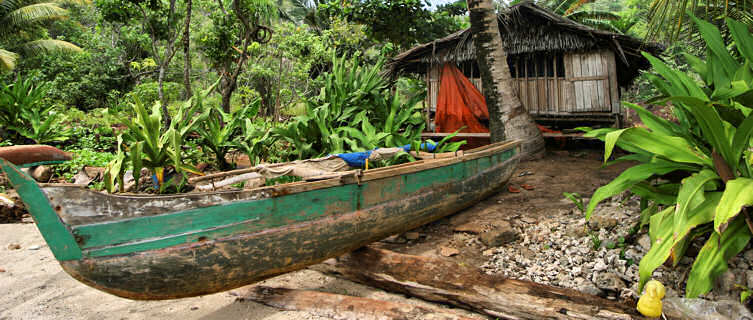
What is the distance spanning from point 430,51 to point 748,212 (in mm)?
7429

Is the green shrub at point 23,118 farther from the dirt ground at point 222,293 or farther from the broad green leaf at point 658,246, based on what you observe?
the broad green leaf at point 658,246

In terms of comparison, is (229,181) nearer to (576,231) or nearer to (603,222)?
(576,231)

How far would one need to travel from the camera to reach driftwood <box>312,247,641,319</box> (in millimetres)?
2725

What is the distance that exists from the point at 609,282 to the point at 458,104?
20.5 feet

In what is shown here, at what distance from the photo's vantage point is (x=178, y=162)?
3.36 m

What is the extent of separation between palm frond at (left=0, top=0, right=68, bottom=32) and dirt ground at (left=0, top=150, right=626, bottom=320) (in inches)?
441

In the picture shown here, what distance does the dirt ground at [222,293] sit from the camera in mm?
3250

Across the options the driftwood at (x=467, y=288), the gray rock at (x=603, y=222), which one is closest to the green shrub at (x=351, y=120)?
the driftwood at (x=467, y=288)

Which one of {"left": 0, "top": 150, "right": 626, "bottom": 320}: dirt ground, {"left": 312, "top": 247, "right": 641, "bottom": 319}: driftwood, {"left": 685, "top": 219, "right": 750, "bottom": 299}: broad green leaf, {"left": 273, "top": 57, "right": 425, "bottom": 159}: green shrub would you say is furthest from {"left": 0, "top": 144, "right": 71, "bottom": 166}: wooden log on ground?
{"left": 685, "top": 219, "right": 750, "bottom": 299}: broad green leaf

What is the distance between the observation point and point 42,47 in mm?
13945

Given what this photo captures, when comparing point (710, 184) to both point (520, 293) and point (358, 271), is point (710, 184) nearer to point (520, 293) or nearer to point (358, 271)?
point (520, 293)

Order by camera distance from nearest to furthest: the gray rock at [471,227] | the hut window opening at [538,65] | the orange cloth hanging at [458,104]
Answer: the gray rock at [471,227]
the hut window opening at [538,65]
the orange cloth hanging at [458,104]

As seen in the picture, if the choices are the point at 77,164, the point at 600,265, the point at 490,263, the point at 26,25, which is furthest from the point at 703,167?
the point at 26,25

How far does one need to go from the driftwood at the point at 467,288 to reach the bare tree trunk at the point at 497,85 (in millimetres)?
4412
